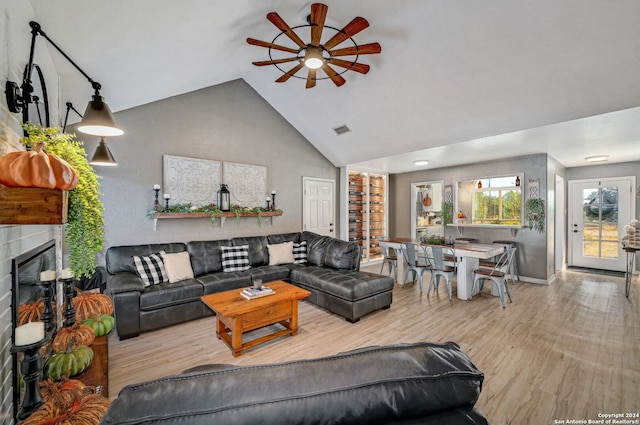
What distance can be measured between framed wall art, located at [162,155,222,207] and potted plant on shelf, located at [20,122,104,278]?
270cm

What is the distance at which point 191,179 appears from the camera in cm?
468

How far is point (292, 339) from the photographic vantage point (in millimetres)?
3125

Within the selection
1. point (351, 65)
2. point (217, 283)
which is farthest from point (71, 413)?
point (351, 65)

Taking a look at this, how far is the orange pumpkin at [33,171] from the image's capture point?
1059 mm

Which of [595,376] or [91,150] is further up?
[91,150]

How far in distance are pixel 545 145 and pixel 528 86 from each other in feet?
6.55

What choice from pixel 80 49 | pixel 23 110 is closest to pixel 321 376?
pixel 23 110

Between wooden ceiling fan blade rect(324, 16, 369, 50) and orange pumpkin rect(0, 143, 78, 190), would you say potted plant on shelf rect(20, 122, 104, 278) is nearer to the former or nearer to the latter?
orange pumpkin rect(0, 143, 78, 190)

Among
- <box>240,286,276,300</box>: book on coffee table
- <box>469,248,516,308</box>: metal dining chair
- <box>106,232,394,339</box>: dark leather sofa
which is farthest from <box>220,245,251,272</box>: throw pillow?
<box>469,248,516,308</box>: metal dining chair

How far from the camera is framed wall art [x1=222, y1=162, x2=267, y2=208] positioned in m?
5.12

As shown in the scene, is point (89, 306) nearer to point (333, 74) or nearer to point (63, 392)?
point (63, 392)

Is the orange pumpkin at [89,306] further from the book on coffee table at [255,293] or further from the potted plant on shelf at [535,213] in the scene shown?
the potted plant on shelf at [535,213]

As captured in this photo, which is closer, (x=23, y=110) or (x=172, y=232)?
(x=23, y=110)

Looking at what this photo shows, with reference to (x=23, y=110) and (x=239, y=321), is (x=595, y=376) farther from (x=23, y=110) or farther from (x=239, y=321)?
(x=23, y=110)
